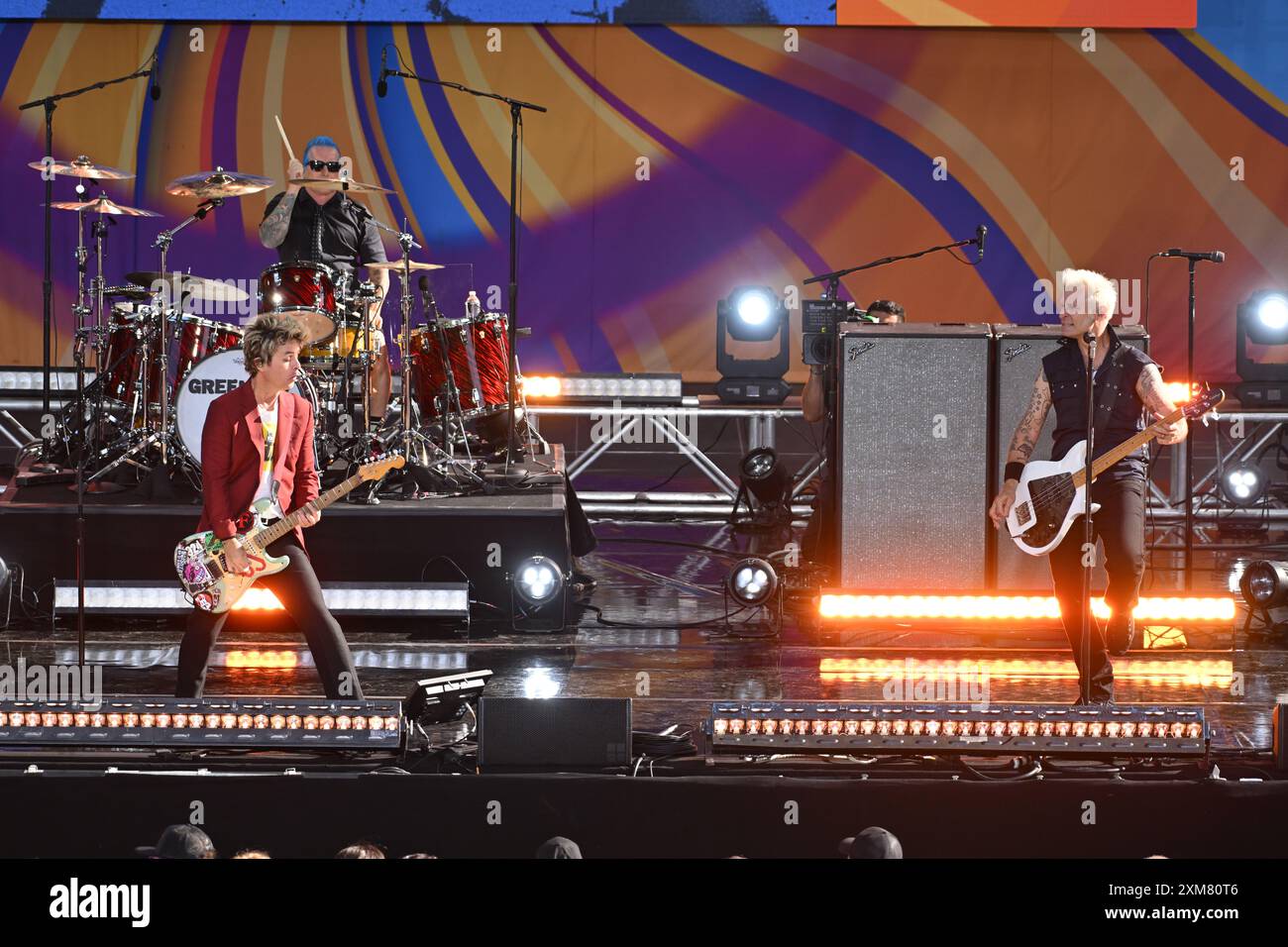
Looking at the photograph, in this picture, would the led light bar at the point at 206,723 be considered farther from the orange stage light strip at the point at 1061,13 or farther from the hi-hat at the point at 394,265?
the orange stage light strip at the point at 1061,13

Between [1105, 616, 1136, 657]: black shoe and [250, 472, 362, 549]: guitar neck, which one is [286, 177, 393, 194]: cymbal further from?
[1105, 616, 1136, 657]: black shoe

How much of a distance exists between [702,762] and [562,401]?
735cm

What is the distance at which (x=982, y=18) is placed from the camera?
42.1 ft

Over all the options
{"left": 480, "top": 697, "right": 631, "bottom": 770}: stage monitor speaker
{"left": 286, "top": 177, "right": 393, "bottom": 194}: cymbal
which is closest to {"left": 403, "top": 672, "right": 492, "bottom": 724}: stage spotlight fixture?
{"left": 480, "top": 697, "right": 631, "bottom": 770}: stage monitor speaker

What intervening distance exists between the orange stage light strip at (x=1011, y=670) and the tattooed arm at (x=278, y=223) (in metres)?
4.46

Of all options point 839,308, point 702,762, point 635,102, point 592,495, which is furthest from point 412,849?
point 635,102

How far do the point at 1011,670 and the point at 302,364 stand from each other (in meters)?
4.32

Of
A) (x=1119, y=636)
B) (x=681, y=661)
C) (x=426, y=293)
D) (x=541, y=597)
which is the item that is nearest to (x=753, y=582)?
(x=681, y=661)

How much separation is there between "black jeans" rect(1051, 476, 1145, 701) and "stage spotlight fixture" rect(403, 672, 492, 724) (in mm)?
2118

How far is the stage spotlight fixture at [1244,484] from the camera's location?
11531 mm

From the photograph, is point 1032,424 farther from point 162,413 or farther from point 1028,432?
point 162,413

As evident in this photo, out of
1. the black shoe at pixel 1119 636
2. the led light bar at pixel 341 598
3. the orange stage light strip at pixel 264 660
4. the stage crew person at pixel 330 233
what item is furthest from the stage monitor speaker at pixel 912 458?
the stage crew person at pixel 330 233

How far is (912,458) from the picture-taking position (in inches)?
276
